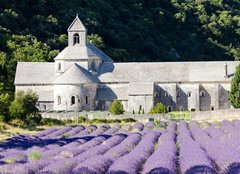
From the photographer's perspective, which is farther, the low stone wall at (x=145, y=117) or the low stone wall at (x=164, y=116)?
the low stone wall at (x=145, y=117)

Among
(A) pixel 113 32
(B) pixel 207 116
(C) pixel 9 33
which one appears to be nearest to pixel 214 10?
(A) pixel 113 32

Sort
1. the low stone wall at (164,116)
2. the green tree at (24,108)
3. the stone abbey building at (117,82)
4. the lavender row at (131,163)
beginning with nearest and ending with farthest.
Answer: the lavender row at (131,163) → the green tree at (24,108) → the low stone wall at (164,116) → the stone abbey building at (117,82)

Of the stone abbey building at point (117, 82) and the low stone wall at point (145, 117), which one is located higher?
the stone abbey building at point (117, 82)

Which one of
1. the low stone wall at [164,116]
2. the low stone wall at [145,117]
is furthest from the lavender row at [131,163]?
the low stone wall at [145,117]

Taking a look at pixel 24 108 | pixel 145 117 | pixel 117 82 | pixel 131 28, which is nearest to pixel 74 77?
pixel 117 82

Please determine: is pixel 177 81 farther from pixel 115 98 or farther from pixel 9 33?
pixel 9 33

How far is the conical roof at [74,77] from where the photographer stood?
69244 millimetres

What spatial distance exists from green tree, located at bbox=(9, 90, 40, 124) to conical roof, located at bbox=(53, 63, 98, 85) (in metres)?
15.3

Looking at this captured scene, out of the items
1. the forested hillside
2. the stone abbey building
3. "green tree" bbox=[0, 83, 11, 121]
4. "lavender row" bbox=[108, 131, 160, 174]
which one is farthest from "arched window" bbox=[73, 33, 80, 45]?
"lavender row" bbox=[108, 131, 160, 174]

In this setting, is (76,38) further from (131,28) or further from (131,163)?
(131,163)

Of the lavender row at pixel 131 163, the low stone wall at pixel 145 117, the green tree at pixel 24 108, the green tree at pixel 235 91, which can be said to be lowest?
the lavender row at pixel 131 163

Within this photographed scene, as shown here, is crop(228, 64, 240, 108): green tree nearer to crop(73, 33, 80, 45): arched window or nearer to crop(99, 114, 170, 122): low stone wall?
crop(99, 114, 170, 122): low stone wall

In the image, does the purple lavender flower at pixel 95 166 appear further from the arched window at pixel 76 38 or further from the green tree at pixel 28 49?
the green tree at pixel 28 49

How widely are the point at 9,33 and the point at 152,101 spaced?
35.8 meters
